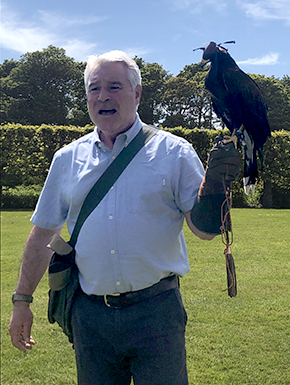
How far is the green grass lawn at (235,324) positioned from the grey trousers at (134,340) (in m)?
1.61

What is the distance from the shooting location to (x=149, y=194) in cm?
171

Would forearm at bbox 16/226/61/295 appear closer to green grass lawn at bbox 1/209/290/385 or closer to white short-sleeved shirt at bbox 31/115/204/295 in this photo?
white short-sleeved shirt at bbox 31/115/204/295

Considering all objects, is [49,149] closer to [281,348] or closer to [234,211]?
[234,211]

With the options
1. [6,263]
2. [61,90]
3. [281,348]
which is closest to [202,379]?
[281,348]

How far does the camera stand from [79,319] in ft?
6.02

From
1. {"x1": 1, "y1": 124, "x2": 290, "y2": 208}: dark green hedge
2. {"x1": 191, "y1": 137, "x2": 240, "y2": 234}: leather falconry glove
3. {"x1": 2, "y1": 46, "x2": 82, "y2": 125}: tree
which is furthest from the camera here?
{"x1": 2, "y1": 46, "x2": 82, "y2": 125}: tree

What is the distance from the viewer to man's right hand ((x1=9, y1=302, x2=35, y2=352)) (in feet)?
6.75

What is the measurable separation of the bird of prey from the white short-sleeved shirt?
0.26 m

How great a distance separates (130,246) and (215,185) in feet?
1.65

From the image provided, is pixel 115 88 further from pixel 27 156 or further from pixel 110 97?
pixel 27 156

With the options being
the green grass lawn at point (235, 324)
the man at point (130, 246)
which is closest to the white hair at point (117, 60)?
the man at point (130, 246)

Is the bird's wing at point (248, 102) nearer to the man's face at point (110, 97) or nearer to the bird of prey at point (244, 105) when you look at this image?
the bird of prey at point (244, 105)

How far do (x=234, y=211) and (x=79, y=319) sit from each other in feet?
10.9

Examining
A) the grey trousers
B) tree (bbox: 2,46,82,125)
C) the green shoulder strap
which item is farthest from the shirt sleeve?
tree (bbox: 2,46,82,125)
